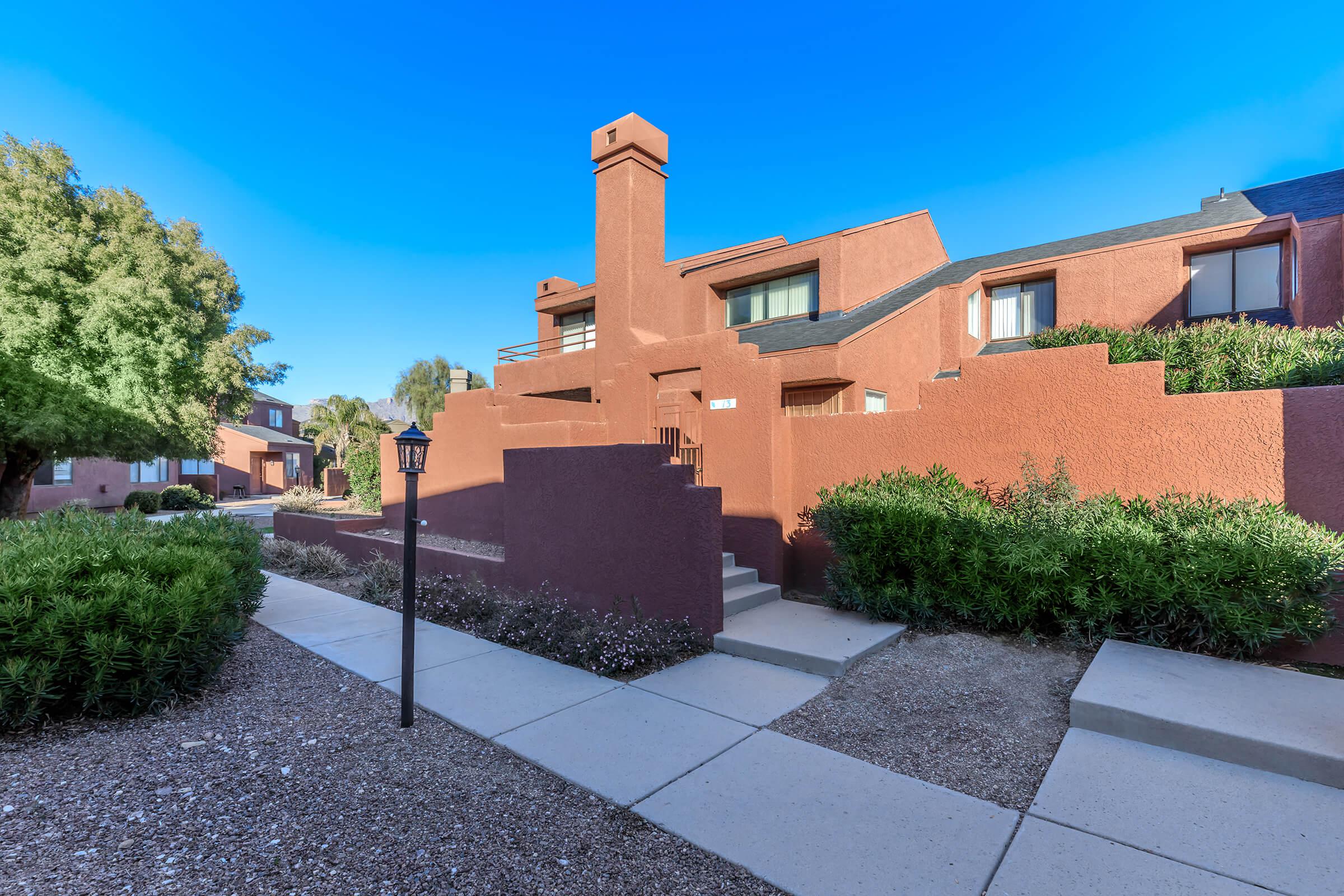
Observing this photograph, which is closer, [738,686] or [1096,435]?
[738,686]

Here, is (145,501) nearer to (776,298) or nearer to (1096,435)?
(776,298)

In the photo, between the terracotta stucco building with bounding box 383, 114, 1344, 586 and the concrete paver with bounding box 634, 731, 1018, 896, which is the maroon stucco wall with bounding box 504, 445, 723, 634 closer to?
the terracotta stucco building with bounding box 383, 114, 1344, 586

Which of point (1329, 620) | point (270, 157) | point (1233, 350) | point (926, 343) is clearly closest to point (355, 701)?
point (1329, 620)

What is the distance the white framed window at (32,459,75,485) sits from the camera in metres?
20.9

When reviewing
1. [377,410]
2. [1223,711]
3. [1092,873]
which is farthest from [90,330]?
[377,410]

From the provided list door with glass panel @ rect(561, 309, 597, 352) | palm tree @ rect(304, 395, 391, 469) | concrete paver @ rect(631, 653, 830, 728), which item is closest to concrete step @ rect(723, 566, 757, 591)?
concrete paver @ rect(631, 653, 830, 728)

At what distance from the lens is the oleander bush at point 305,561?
10.2m

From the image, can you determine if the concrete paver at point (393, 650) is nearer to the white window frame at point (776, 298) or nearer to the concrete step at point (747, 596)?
the concrete step at point (747, 596)

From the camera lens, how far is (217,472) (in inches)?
1315

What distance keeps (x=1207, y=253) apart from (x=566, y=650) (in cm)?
1508

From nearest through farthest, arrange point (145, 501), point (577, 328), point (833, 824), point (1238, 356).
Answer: point (833, 824) < point (1238, 356) < point (577, 328) < point (145, 501)

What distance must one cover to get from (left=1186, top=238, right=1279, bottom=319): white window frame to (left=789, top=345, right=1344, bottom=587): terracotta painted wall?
8963 millimetres

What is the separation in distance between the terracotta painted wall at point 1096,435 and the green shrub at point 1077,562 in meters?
0.24

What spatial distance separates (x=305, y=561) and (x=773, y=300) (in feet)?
38.5
